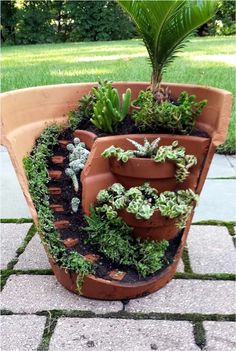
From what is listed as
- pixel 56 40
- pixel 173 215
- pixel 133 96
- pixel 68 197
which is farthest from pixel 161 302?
pixel 56 40

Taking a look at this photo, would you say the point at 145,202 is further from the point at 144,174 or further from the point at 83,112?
the point at 83,112

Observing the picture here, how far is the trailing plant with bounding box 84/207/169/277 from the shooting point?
5.88 ft

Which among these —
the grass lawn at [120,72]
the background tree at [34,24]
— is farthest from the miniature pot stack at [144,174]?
the background tree at [34,24]

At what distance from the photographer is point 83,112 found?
2.11 metres

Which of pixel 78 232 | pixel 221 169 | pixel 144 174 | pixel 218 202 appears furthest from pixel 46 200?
pixel 221 169

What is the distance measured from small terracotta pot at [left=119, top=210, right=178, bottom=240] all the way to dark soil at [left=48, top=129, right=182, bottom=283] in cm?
10

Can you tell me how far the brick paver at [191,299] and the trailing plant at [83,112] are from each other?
0.72 metres

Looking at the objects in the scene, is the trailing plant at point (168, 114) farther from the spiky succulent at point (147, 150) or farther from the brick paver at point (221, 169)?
the brick paver at point (221, 169)

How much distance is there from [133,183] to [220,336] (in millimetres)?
565

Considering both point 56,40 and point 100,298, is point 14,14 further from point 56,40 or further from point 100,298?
point 100,298

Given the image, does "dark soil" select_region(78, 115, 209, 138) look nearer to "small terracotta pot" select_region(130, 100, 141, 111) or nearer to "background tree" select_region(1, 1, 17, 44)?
"small terracotta pot" select_region(130, 100, 141, 111)

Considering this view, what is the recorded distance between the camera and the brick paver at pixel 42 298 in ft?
5.76

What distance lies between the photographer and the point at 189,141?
6.04 ft

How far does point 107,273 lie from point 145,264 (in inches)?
5.2
